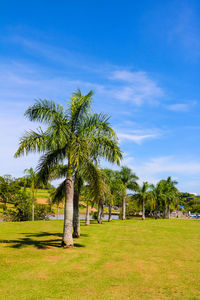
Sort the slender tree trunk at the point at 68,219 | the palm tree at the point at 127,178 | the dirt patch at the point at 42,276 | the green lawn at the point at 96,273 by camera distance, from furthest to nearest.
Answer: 1. the palm tree at the point at 127,178
2. the slender tree trunk at the point at 68,219
3. the dirt patch at the point at 42,276
4. the green lawn at the point at 96,273

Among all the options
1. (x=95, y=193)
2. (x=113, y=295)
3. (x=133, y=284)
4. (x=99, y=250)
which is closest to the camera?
(x=113, y=295)

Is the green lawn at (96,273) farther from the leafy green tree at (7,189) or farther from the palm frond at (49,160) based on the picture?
the leafy green tree at (7,189)

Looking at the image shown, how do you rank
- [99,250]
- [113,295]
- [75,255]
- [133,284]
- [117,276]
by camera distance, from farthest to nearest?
[99,250] < [75,255] < [117,276] < [133,284] < [113,295]

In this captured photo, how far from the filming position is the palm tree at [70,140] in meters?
15.6

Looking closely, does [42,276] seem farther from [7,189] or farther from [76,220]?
[7,189]

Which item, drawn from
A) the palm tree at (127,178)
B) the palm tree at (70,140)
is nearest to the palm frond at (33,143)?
the palm tree at (70,140)

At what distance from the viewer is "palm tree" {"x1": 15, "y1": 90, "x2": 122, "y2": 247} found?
51.2ft

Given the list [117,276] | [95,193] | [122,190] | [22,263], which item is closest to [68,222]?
[95,193]

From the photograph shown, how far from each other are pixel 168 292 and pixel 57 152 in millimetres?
11017

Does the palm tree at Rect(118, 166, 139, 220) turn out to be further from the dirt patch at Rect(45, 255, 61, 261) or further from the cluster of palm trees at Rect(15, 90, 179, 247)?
the dirt patch at Rect(45, 255, 61, 261)

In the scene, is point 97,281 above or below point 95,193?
below

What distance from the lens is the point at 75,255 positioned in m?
13.6

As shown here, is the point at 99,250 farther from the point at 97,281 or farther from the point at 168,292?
the point at 168,292

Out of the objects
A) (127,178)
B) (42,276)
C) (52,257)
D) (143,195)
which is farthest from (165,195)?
(42,276)
